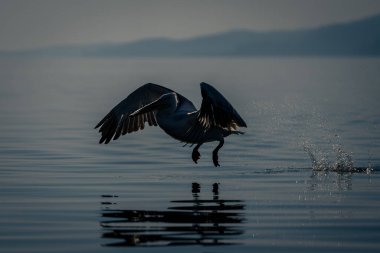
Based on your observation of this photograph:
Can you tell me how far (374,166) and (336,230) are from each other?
21.5 ft

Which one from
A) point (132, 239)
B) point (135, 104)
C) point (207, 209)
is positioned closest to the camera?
point (132, 239)

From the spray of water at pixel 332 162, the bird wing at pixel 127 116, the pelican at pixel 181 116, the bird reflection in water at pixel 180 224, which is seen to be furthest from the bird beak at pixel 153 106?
the spray of water at pixel 332 162

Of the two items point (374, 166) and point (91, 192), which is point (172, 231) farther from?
point (374, 166)

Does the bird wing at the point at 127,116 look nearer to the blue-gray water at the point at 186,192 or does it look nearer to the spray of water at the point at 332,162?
the blue-gray water at the point at 186,192

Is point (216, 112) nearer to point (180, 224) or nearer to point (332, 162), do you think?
point (180, 224)

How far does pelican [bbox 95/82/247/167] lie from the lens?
47.9 feet

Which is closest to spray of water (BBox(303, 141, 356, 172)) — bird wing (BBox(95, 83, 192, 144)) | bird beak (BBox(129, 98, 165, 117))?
bird wing (BBox(95, 83, 192, 144))

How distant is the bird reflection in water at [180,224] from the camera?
10.9m

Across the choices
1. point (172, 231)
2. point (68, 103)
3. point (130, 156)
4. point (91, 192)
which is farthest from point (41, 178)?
point (68, 103)

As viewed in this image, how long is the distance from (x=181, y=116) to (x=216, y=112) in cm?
112

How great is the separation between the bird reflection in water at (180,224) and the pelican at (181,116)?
145 centimetres

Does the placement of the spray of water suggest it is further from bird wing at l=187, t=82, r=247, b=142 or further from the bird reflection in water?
the bird reflection in water

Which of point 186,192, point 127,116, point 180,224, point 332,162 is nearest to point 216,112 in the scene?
point 186,192

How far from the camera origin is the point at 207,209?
12.9 metres
